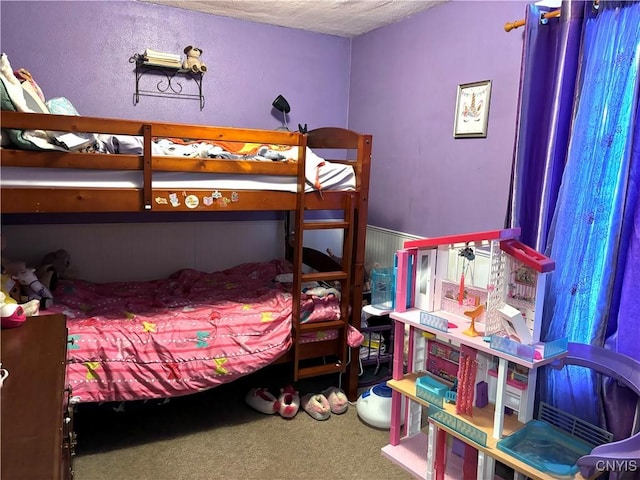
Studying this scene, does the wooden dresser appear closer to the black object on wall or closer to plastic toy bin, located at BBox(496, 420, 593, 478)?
plastic toy bin, located at BBox(496, 420, 593, 478)

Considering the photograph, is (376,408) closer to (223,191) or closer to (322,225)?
(322,225)

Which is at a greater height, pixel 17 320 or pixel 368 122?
pixel 368 122

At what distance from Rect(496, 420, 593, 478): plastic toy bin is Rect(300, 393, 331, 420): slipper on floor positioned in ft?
3.99

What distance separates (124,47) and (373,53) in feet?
5.90

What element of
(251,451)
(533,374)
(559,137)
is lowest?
(251,451)

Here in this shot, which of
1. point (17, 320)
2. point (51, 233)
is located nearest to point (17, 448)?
point (17, 320)

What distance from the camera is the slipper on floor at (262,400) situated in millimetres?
2795

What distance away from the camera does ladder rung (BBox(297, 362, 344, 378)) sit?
281 centimetres

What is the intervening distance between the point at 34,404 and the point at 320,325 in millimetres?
1795

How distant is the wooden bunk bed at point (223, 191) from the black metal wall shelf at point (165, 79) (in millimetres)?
989

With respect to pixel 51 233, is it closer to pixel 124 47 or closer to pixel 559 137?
pixel 124 47

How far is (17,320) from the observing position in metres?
1.63

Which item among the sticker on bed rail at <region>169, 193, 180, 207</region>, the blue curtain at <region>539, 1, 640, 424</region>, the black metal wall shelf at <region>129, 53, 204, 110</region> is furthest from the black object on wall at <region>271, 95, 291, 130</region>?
the blue curtain at <region>539, 1, 640, 424</region>

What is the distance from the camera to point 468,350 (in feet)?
6.28
